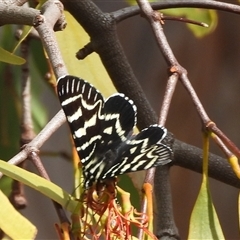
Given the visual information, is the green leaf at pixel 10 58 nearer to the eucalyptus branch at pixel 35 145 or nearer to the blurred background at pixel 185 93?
the eucalyptus branch at pixel 35 145

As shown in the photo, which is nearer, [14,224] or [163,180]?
[14,224]

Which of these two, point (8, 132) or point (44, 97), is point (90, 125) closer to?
point (8, 132)

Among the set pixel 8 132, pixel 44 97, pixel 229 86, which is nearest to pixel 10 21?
pixel 8 132

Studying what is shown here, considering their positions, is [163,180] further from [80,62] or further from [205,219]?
[80,62]

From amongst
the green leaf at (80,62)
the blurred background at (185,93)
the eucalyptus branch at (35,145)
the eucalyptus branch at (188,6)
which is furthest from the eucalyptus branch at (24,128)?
the blurred background at (185,93)

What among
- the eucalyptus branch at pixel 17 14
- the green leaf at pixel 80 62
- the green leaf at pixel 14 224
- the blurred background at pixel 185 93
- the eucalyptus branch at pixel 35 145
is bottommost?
the green leaf at pixel 14 224

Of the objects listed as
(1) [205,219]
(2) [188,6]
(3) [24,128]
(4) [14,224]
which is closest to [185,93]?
(3) [24,128]

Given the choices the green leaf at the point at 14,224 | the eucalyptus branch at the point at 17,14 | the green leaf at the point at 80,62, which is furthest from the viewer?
the green leaf at the point at 80,62
